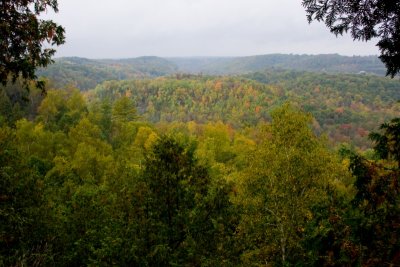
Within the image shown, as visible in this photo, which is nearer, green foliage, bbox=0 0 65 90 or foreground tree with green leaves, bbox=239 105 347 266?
green foliage, bbox=0 0 65 90

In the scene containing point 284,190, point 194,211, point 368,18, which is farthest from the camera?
point 284,190

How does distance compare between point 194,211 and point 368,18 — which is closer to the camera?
point 368,18

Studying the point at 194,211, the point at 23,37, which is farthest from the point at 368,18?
the point at 194,211

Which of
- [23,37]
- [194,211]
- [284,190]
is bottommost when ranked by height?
[284,190]

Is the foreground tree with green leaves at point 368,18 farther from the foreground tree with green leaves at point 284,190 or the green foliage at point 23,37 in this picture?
the foreground tree with green leaves at point 284,190

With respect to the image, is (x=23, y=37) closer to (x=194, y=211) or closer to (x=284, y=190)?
(x=194, y=211)

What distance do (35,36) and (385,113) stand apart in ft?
688

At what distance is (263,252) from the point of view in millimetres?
16891

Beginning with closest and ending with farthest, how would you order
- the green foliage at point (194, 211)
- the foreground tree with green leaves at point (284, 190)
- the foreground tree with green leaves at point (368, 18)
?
the foreground tree with green leaves at point (368, 18)
the green foliage at point (194, 211)
the foreground tree with green leaves at point (284, 190)

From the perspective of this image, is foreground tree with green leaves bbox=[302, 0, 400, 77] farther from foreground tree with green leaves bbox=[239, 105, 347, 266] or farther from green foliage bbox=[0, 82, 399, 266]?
foreground tree with green leaves bbox=[239, 105, 347, 266]

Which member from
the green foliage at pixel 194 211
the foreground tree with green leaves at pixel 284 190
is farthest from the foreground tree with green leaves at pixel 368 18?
the foreground tree with green leaves at pixel 284 190

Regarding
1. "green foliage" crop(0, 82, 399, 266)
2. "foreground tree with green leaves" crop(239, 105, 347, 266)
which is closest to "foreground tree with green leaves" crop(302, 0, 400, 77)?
"green foliage" crop(0, 82, 399, 266)

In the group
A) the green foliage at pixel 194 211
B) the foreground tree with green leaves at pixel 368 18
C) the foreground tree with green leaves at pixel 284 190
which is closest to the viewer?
the foreground tree with green leaves at pixel 368 18

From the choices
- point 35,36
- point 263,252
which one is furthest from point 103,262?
point 35,36
